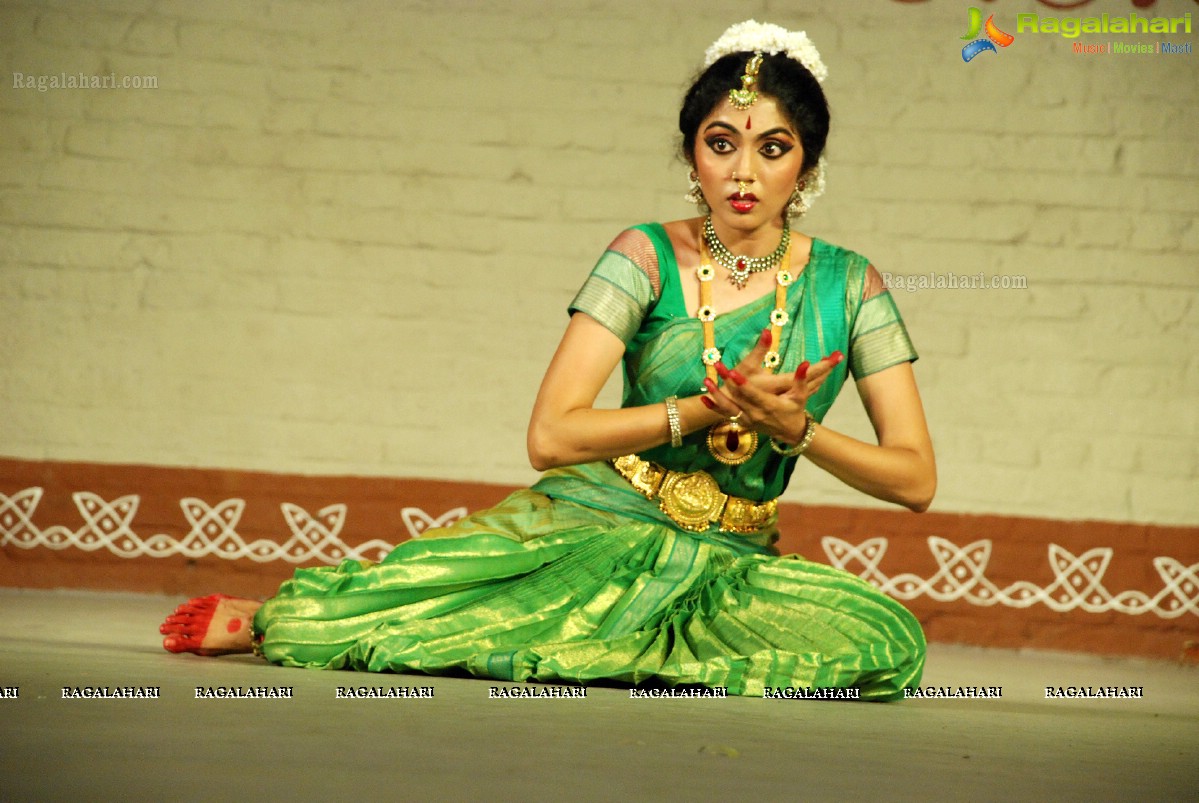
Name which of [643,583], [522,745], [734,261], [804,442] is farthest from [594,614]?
[522,745]

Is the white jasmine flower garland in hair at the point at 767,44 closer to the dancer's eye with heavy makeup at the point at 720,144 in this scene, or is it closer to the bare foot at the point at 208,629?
the dancer's eye with heavy makeup at the point at 720,144

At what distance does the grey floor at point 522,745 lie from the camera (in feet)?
5.25

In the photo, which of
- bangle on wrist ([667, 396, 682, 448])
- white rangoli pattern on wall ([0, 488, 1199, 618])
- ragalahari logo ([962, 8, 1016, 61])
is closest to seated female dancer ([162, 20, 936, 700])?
bangle on wrist ([667, 396, 682, 448])

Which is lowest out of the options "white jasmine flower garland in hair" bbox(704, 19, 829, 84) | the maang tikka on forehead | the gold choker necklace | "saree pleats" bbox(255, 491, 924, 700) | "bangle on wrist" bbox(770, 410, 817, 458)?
"saree pleats" bbox(255, 491, 924, 700)

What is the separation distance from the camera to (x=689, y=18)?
4488 millimetres

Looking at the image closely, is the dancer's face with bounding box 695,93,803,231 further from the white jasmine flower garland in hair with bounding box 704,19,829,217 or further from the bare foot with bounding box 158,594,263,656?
the bare foot with bounding box 158,594,263,656

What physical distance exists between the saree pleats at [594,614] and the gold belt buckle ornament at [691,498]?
0.03 meters

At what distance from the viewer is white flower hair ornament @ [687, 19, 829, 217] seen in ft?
9.32

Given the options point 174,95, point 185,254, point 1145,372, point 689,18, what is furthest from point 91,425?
point 1145,372

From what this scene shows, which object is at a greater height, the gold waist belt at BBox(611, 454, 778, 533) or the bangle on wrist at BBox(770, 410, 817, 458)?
the bangle on wrist at BBox(770, 410, 817, 458)

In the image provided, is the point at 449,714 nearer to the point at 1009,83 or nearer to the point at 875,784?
the point at 875,784

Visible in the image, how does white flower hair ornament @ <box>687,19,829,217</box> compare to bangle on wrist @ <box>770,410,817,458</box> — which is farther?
white flower hair ornament @ <box>687,19,829,217</box>

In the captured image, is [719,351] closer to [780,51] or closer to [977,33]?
[780,51]

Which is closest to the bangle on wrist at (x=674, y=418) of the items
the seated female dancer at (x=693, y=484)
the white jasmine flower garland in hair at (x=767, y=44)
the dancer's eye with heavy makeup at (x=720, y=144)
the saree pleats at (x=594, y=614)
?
the seated female dancer at (x=693, y=484)
